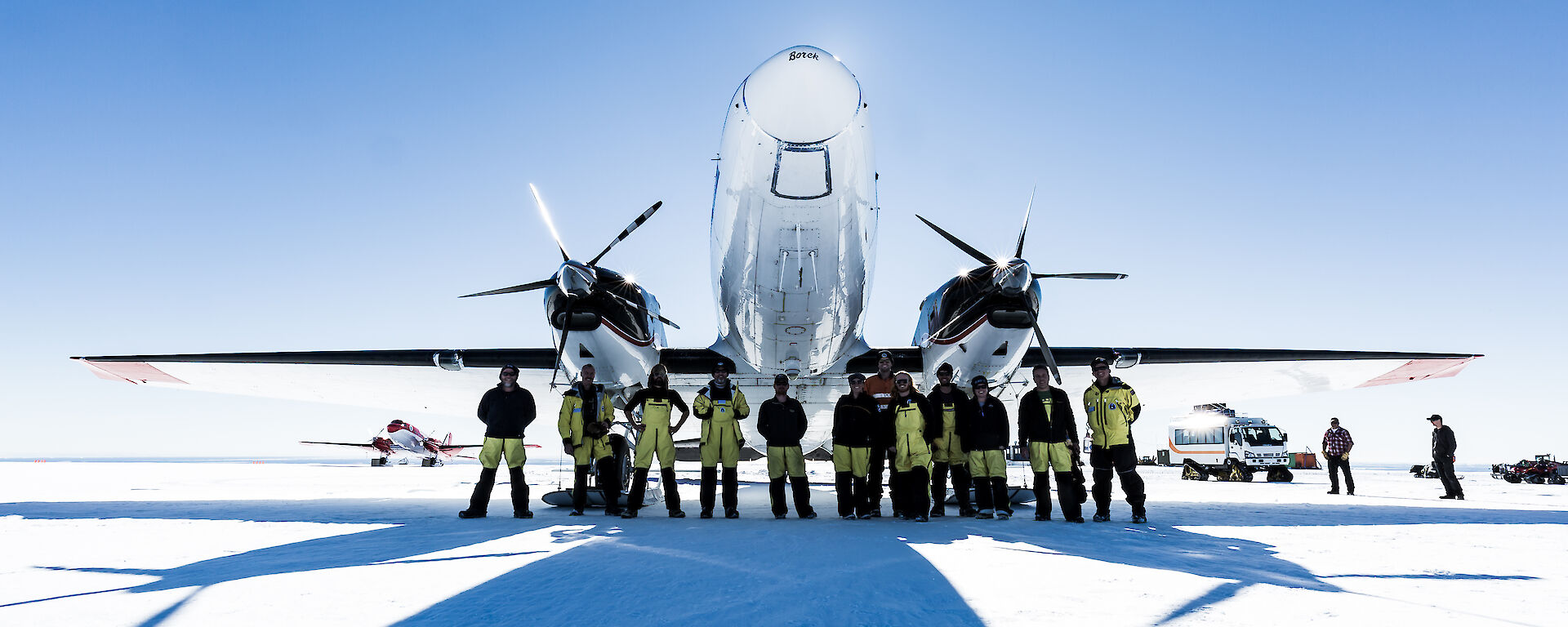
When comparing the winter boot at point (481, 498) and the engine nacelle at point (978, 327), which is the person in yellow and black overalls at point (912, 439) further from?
the winter boot at point (481, 498)

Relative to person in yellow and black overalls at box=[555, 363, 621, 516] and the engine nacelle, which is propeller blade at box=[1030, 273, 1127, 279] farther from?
person in yellow and black overalls at box=[555, 363, 621, 516]

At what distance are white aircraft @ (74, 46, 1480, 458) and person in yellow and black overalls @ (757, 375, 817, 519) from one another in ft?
5.88

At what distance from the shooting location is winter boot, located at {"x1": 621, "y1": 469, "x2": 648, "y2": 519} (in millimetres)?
7617

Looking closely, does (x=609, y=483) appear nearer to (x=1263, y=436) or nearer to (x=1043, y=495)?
(x=1043, y=495)

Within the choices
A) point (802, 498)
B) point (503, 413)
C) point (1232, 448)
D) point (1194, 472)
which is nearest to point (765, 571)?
point (802, 498)

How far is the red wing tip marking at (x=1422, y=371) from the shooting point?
12219 millimetres

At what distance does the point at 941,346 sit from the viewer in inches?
391

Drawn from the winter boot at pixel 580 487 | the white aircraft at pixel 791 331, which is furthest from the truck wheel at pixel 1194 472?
the winter boot at pixel 580 487

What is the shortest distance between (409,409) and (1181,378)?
1548 centimetres

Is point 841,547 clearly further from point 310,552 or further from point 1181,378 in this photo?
point 1181,378

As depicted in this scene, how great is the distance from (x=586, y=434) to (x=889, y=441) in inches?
132

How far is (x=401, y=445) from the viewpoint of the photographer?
133 feet

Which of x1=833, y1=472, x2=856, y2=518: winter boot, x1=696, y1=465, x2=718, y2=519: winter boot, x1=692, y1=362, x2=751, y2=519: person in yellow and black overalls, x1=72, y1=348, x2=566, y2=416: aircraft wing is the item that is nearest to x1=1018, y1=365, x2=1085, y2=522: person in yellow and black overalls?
x1=833, y1=472, x2=856, y2=518: winter boot

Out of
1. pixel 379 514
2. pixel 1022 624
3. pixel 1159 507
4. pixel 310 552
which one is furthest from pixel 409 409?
pixel 1022 624
